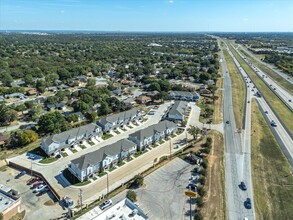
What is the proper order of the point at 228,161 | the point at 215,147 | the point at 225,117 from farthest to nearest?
1. the point at 225,117
2. the point at 215,147
3. the point at 228,161

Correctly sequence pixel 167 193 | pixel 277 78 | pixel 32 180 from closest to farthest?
pixel 167 193 → pixel 32 180 → pixel 277 78

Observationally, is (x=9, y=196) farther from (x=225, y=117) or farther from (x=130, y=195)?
(x=225, y=117)

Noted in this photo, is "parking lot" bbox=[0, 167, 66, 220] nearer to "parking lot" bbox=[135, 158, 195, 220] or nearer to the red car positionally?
the red car

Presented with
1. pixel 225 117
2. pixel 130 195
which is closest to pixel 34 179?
pixel 130 195

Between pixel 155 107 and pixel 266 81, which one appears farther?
pixel 266 81

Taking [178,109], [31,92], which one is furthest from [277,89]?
[31,92]

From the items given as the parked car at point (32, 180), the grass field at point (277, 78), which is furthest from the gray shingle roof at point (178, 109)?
the grass field at point (277, 78)

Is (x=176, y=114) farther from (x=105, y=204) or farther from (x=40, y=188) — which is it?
(x=40, y=188)
